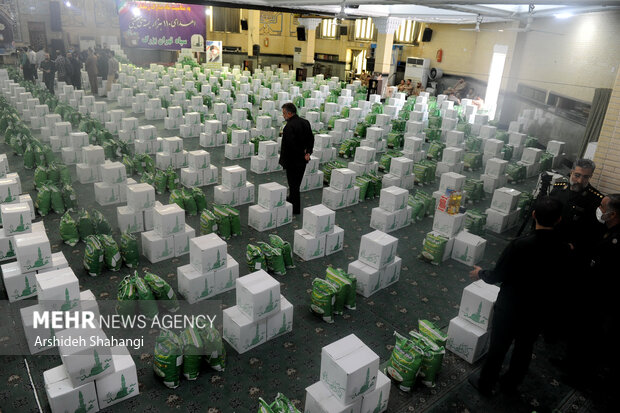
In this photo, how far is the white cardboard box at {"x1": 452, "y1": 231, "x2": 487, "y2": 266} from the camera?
Result: 17.8ft

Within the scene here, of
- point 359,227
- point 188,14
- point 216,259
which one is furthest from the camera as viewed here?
point 188,14

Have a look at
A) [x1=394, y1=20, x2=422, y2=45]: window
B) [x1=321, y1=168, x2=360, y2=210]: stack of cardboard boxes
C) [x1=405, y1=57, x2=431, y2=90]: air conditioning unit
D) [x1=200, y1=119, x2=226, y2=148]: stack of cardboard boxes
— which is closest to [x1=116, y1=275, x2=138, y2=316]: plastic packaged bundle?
[x1=321, y1=168, x2=360, y2=210]: stack of cardboard boxes

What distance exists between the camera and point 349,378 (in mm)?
2881

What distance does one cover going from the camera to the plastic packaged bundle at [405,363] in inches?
134

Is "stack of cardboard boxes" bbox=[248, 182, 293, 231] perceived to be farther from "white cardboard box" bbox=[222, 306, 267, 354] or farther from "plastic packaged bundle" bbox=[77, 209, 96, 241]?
"white cardboard box" bbox=[222, 306, 267, 354]

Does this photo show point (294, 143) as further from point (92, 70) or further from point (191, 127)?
point (92, 70)

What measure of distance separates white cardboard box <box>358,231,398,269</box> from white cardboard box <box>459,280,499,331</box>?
1000 mm

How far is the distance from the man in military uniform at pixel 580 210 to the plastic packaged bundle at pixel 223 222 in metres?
3.71

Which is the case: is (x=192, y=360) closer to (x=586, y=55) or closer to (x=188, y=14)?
(x=586, y=55)

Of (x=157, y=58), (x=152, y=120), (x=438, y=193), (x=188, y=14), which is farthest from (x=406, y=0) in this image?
(x=157, y=58)

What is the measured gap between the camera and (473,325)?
A: 3.88 metres

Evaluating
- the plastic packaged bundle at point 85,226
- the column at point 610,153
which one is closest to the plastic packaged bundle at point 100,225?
the plastic packaged bundle at point 85,226

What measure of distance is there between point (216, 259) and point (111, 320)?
1.09 metres

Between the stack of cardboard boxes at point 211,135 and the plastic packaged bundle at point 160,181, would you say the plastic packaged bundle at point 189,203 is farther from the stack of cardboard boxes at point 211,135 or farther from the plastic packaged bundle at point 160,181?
the stack of cardboard boxes at point 211,135
